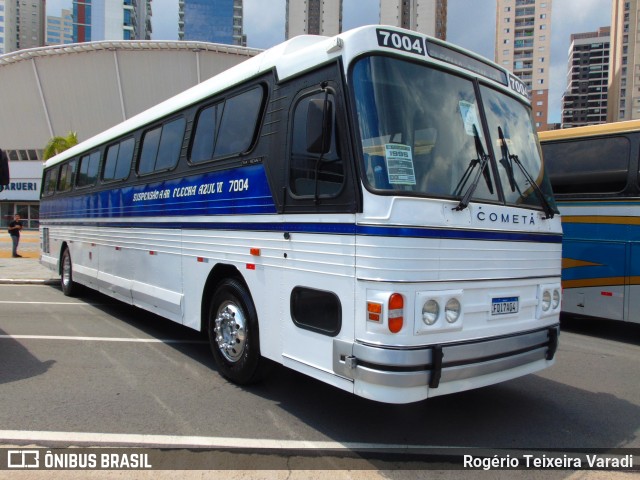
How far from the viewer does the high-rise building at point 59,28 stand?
17025cm

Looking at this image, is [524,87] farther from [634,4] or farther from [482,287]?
[634,4]

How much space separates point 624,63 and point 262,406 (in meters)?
129

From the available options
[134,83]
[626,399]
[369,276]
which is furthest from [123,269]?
[134,83]

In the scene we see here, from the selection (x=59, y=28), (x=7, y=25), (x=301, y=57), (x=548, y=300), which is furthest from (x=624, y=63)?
(x=59, y=28)

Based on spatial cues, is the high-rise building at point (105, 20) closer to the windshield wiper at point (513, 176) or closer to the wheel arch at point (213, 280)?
the wheel arch at point (213, 280)

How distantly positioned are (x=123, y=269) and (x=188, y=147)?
118 inches

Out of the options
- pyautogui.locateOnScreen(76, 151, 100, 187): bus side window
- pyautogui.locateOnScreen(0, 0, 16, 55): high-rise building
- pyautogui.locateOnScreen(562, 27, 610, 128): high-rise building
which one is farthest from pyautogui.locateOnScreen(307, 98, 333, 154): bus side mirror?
pyautogui.locateOnScreen(562, 27, 610, 128): high-rise building

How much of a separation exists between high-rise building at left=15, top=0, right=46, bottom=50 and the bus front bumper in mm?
182739

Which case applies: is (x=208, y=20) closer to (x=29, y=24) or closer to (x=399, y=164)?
(x=29, y=24)

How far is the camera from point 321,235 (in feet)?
12.9

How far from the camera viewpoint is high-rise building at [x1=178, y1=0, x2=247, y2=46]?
139250mm

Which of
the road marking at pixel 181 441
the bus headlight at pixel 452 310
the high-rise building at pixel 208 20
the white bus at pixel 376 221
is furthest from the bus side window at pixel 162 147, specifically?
the high-rise building at pixel 208 20

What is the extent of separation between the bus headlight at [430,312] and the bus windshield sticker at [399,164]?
0.87m

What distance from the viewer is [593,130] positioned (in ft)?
27.2
